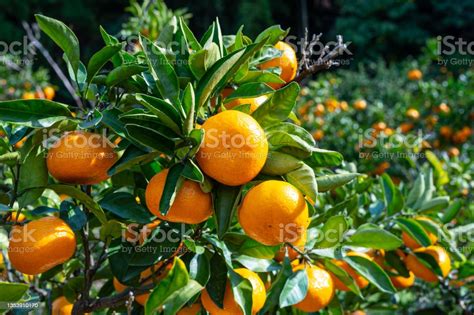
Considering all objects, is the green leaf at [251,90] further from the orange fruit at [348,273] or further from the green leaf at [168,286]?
the orange fruit at [348,273]

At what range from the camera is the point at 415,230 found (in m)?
0.95

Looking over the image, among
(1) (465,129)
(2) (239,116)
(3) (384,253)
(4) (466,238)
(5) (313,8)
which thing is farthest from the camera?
(5) (313,8)

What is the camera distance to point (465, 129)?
2686 millimetres

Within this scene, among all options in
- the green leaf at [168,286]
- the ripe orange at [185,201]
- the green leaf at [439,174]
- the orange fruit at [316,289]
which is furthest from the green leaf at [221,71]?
the green leaf at [439,174]

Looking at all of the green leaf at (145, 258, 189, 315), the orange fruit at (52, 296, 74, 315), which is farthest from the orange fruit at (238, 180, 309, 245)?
the orange fruit at (52, 296, 74, 315)

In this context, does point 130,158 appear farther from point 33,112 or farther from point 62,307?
point 62,307

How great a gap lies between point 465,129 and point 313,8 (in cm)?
761

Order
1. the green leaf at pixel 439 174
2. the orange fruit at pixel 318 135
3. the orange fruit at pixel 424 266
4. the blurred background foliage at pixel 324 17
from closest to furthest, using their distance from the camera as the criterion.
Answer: the orange fruit at pixel 424 266 → the green leaf at pixel 439 174 → the orange fruit at pixel 318 135 → the blurred background foliage at pixel 324 17

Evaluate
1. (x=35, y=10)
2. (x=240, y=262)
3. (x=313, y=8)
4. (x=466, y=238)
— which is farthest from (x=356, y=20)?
(x=240, y=262)

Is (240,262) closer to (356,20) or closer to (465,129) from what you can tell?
(465,129)

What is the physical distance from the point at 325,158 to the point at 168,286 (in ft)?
0.90

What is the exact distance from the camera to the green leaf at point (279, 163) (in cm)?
62

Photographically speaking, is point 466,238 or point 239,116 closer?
point 239,116

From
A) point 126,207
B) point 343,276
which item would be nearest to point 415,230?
point 343,276
